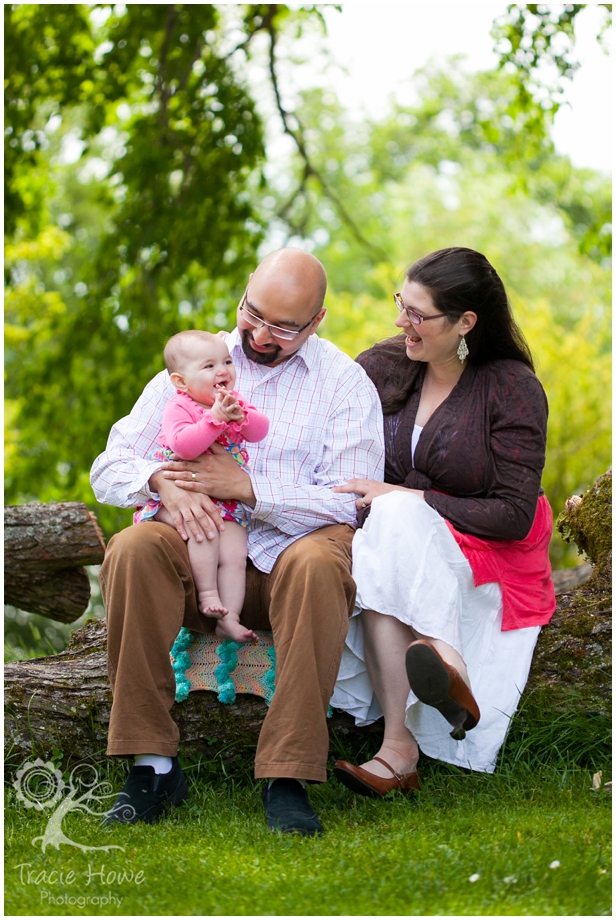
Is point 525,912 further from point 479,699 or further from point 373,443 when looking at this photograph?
point 373,443

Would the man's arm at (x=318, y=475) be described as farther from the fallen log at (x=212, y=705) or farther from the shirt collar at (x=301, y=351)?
the fallen log at (x=212, y=705)

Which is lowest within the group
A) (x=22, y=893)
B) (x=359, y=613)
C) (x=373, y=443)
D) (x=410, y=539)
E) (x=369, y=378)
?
(x=22, y=893)

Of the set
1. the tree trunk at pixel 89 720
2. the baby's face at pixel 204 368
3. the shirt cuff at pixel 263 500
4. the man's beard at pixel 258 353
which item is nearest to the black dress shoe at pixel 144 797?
the tree trunk at pixel 89 720

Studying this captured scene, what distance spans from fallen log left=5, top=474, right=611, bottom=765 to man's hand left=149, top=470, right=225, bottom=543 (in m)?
0.54

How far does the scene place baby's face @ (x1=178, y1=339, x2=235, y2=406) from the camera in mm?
2787

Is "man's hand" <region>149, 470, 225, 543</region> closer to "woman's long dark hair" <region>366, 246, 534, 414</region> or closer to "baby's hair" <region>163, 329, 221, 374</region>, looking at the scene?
"baby's hair" <region>163, 329, 221, 374</region>

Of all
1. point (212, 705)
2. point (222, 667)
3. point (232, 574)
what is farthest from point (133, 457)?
point (212, 705)

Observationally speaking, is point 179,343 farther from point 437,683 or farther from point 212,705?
point 437,683

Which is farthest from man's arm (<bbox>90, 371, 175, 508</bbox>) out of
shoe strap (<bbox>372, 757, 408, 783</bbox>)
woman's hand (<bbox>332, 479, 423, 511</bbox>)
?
shoe strap (<bbox>372, 757, 408, 783</bbox>)

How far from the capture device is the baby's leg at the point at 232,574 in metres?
2.75

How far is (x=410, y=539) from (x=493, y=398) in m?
0.61

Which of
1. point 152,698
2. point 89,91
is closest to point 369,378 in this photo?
point 152,698

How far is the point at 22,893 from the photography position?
2119mm

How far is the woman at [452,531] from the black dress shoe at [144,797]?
485 mm
